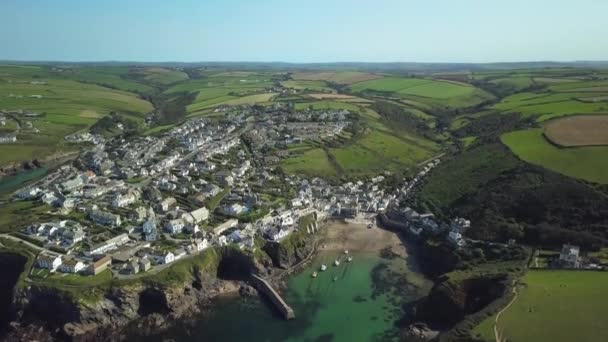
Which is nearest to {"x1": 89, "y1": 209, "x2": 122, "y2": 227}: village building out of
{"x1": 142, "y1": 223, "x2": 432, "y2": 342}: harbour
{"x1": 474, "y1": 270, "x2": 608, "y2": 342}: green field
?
{"x1": 142, "y1": 223, "x2": 432, "y2": 342}: harbour

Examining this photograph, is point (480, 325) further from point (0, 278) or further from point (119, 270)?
point (0, 278)

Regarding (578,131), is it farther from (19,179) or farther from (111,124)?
(111,124)

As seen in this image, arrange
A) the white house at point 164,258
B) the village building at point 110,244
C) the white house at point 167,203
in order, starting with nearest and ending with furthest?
the white house at point 164,258, the village building at point 110,244, the white house at point 167,203

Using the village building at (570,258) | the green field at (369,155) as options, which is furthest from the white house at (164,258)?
the village building at (570,258)

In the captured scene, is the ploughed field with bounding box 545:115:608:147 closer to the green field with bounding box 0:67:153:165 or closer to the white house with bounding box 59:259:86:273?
the white house with bounding box 59:259:86:273

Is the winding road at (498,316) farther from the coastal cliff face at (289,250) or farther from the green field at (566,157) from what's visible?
the green field at (566,157)

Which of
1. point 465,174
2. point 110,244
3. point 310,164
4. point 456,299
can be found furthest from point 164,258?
point 465,174
